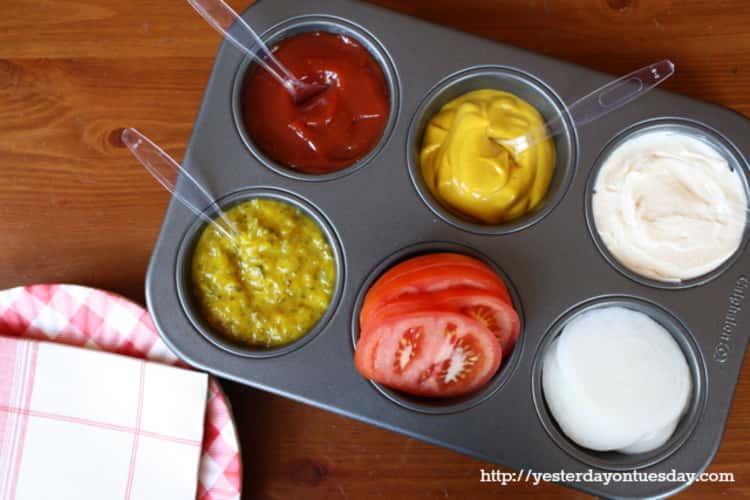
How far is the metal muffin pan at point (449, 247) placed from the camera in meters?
1.62

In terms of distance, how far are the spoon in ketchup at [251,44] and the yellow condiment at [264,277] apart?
0.33 meters

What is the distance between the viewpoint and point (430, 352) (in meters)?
1.51

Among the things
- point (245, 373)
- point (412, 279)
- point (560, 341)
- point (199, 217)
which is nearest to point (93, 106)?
point (199, 217)

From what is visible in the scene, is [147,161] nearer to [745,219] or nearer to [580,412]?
[580,412]

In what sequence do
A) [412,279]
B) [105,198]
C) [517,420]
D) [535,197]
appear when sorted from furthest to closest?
[105,198] → [535,197] → [517,420] → [412,279]

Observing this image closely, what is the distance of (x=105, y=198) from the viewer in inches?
77.1

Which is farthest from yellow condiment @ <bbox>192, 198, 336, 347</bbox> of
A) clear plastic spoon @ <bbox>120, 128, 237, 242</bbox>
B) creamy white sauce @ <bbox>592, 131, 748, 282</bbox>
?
creamy white sauce @ <bbox>592, 131, 748, 282</bbox>

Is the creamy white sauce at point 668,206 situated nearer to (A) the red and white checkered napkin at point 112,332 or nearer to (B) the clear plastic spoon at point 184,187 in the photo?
(B) the clear plastic spoon at point 184,187

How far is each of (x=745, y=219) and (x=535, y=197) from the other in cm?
53

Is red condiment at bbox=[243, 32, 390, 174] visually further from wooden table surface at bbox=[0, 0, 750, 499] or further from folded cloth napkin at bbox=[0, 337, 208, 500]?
folded cloth napkin at bbox=[0, 337, 208, 500]

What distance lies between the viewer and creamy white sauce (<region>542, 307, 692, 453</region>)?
5.21 feet

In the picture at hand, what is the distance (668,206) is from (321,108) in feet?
3.06

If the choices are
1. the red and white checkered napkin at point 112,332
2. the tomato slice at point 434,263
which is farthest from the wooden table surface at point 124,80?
the tomato slice at point 434,263

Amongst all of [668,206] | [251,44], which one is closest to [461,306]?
[668,206]
